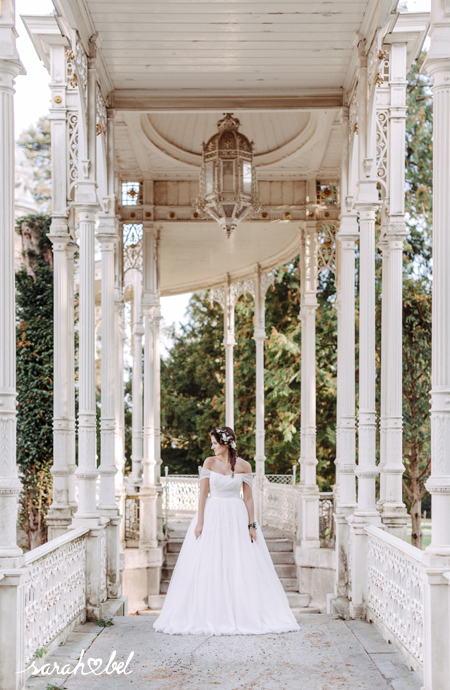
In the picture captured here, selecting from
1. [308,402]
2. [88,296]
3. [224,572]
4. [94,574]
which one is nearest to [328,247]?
[308,402]

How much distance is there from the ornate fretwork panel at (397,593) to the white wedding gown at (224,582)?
0.73m

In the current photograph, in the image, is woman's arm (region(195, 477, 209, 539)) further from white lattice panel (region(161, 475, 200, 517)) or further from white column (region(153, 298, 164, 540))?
white lattice panel (region(161, 475, 200, 517))

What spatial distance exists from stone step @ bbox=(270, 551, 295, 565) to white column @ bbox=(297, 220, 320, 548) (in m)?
0.31

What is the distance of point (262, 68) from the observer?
8.16 meters

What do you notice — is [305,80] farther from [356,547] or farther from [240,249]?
[240,249]

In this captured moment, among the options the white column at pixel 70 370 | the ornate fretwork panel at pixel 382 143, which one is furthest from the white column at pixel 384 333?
the white column at pixel 70 370

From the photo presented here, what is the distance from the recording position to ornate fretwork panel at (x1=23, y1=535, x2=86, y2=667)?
16.7 ft

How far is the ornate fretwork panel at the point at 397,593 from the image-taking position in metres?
5.09

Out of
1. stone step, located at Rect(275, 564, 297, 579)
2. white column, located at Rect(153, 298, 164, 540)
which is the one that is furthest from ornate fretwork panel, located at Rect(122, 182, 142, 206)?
stone step, located at Rect(275, 564, 297, 579)

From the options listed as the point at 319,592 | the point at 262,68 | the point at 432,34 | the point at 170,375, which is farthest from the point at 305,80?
the point at 170,375

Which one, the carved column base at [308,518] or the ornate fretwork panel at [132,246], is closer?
the carved column base at [308,518]

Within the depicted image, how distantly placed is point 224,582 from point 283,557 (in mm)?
6262

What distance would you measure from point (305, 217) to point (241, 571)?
7227mm

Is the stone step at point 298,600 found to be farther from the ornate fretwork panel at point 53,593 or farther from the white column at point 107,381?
the ornate fretwork panel at point 53,593
